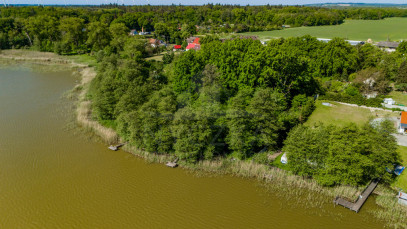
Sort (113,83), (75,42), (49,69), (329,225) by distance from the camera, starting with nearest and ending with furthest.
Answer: (329,225)
(113,83)
(49,69)
(75,42)

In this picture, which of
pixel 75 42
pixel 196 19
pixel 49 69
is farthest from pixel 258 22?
pixel 49 69

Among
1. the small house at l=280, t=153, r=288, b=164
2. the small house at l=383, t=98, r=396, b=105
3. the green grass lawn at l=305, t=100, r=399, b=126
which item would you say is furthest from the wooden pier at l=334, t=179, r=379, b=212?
the small house at l=383, t=98, r=396, b=105

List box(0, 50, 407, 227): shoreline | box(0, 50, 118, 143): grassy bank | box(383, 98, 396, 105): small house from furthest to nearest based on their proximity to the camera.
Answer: box(383, 98, 396, 105): small house < box(0, 50, 118, 143): grassy bank < box(0, 50, 407, 227): shoreline

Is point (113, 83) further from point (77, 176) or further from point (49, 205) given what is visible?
point (49, 205)

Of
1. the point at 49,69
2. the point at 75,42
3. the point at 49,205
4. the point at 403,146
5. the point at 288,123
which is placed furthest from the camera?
the point at 75,42

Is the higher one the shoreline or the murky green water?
the shoreline

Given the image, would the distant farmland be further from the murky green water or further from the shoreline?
the murky green water

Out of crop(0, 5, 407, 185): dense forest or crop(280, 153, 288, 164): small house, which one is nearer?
crop(0, 5, 407, 185): dense forest
